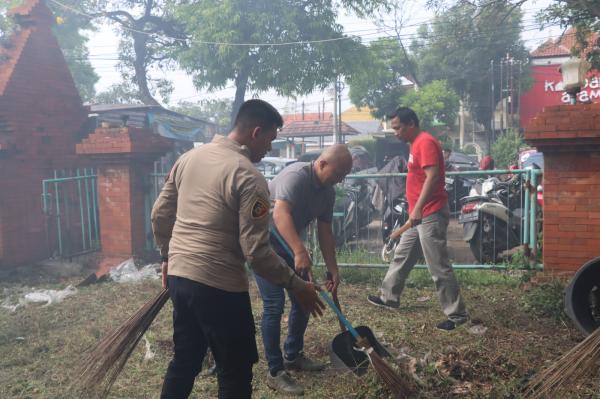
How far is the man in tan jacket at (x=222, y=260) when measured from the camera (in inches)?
92.6

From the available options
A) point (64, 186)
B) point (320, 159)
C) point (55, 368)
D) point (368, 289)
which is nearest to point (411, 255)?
point (368, 289)

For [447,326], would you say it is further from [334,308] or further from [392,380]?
[392,380]

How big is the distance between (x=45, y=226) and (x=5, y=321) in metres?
3.25

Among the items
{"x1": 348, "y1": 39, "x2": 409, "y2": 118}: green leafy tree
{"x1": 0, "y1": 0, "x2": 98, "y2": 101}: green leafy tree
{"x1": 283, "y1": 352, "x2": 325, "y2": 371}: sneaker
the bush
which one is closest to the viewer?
Result: {"x1": 283, "y1": 352, "x2": 325, "y2": 371}: sneaker

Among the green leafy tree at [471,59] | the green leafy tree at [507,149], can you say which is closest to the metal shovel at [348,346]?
the green leafy tree at [507,149]

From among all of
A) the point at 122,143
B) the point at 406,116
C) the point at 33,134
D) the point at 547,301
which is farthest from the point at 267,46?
the point at 547,301

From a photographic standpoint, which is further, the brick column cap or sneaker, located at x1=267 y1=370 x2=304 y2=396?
the brick column cap

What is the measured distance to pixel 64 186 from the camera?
26.1ft

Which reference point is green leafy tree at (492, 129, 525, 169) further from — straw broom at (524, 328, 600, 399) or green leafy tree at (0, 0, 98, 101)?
straw broom at (524, 328, 600, 399)

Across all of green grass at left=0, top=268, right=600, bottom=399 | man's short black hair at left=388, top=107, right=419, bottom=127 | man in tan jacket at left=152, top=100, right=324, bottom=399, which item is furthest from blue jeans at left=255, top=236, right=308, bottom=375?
man's short black hair at left=388, top=107, right=419, bottom=127

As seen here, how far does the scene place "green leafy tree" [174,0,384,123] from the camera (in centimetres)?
1577

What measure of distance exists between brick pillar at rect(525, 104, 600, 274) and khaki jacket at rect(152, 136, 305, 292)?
11.4 ft

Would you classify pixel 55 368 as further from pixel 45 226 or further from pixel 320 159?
pixel 45 226

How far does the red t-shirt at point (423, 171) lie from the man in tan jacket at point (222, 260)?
86.3 inches
